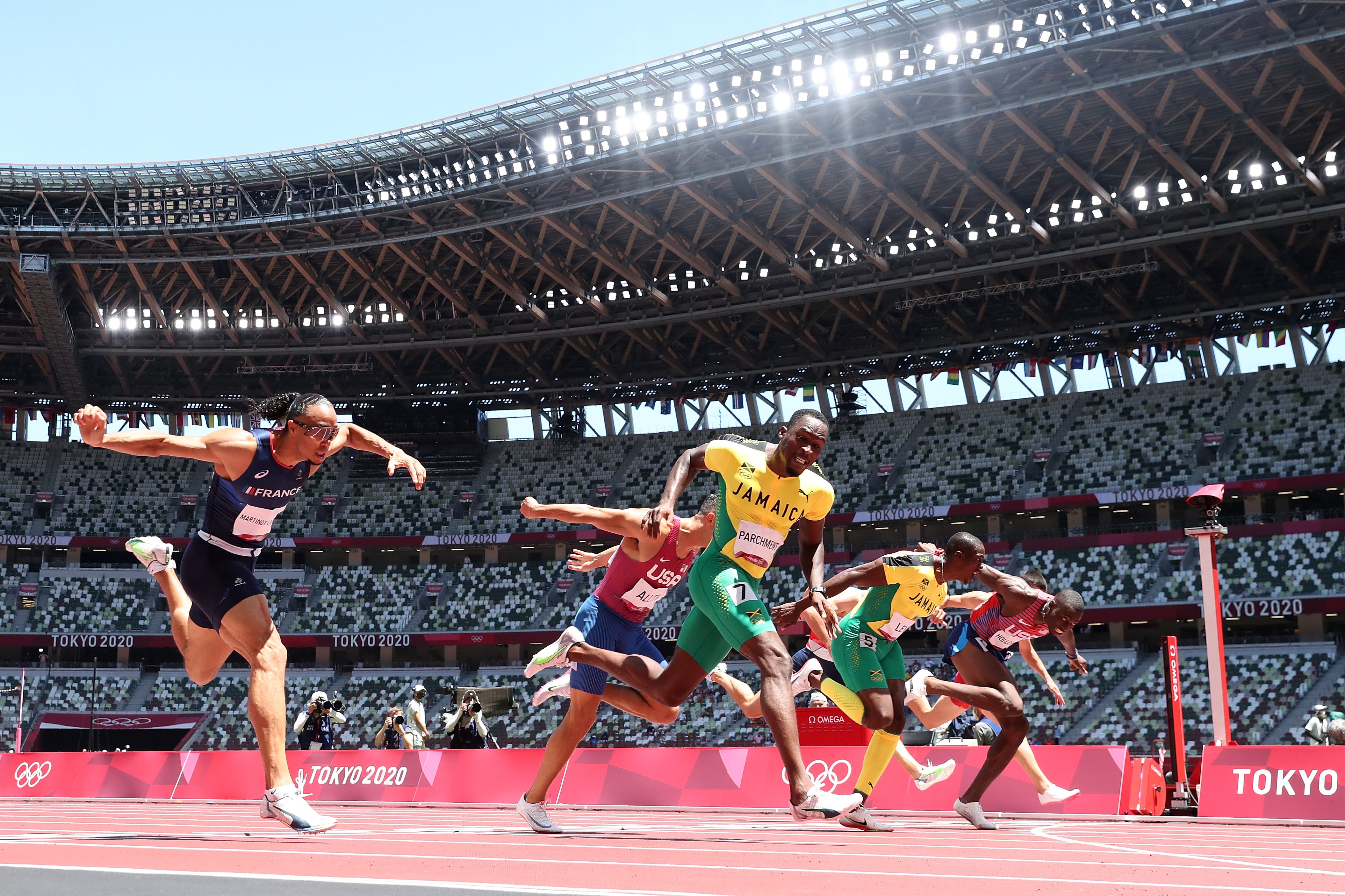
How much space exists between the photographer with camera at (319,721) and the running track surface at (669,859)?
9.22 meters

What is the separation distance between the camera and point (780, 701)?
269 inches

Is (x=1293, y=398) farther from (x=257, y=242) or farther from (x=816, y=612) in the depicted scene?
(x=816, y=612)

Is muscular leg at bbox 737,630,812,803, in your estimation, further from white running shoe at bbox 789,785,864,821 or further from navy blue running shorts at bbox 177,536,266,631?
navy blue running shorts at bbox 177,536,266,631

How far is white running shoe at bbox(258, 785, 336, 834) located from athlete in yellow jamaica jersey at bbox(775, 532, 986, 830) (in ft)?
12.7

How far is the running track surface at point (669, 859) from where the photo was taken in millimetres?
4098

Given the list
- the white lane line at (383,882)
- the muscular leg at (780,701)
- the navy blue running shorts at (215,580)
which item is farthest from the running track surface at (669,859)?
the navy blue running shorts at (215,580)

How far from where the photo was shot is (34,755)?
62.2 feet

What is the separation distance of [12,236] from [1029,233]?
3298 cm

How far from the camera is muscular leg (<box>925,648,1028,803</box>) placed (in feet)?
31.2

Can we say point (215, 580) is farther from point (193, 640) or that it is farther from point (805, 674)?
point (805, 674)

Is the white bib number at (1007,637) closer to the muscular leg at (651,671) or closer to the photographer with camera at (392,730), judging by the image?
the muscular leg at (651,671)

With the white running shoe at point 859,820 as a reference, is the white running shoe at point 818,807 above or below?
above

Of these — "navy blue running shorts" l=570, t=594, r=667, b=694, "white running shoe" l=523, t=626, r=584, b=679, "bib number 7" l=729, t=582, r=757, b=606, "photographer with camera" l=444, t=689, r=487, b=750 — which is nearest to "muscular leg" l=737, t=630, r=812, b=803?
"bib number 7" l=729, t=582, r=757, b=606

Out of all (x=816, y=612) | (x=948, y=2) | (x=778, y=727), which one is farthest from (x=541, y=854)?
(x=948, y=2)
